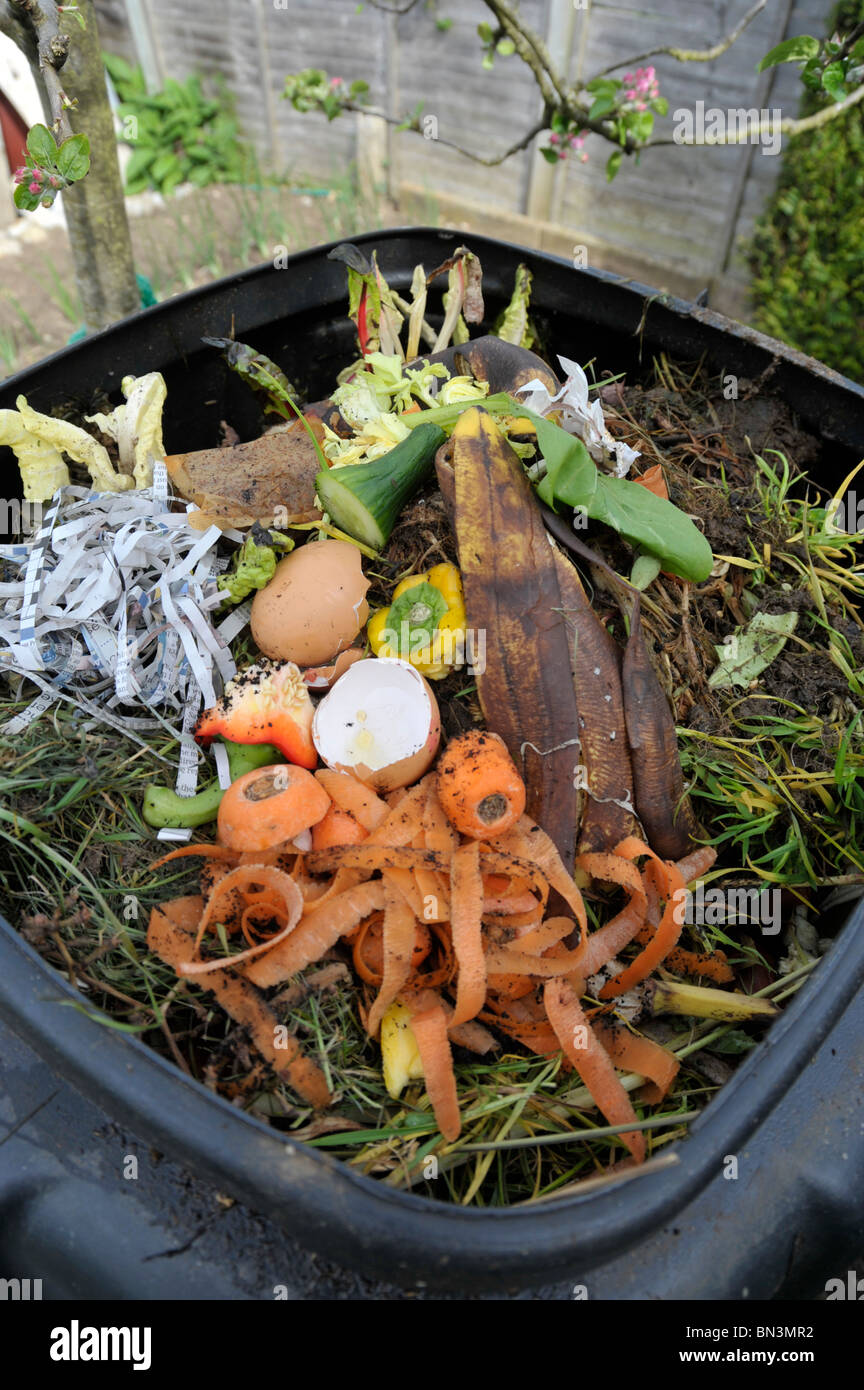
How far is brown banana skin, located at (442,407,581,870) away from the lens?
1898 millimetres

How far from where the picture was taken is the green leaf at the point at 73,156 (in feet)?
6.69

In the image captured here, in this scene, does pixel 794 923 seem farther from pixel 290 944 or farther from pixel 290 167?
pixel 290 167

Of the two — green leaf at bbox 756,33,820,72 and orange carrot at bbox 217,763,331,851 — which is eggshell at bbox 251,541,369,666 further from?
green leaf at bbox 756,33,820,72

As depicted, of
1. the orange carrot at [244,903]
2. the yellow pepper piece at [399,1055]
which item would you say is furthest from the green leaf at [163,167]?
the yellow pepper piece at [399,1055]

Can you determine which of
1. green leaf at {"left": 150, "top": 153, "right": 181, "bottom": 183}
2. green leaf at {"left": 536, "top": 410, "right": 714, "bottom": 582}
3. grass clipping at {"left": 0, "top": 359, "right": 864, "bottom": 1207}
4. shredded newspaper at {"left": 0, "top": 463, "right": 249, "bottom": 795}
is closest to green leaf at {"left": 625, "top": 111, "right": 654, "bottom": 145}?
grass clipping at {"left": 0, "top": 359, "right": 864, "bottom": 1207}

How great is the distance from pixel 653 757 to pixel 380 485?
94cm

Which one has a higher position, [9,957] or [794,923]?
[9,957]

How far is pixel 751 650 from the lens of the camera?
2229 millimetres

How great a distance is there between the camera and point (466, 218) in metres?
7.25

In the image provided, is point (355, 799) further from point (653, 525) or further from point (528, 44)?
point (528, 44)

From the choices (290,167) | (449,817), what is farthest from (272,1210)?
(290,167)

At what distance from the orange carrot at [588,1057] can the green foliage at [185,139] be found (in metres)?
8.25

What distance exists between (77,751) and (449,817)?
0.92 metres

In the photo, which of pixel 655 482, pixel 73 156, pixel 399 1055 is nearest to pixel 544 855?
pixel 399 1055
